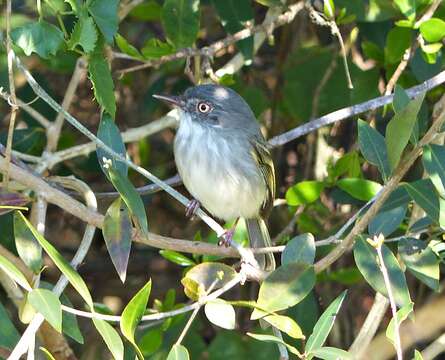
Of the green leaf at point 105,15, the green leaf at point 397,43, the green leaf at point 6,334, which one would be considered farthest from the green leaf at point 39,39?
the green leaf at point 397,43

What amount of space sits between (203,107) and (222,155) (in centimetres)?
26

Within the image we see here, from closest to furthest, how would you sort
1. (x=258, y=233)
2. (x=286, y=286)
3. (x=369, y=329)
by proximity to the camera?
1. (x=286, y=286)
2. (x=369, y=329)
3. (x=258, y=233)

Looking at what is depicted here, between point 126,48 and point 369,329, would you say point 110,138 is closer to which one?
point 126,48

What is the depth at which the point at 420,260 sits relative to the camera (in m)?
3.37

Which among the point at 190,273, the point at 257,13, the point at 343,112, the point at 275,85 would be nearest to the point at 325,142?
the point at 275,85

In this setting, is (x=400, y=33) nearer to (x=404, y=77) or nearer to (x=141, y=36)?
(x=404, y=77)

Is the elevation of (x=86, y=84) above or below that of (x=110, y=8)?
below

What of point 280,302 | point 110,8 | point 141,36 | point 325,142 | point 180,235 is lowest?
point 180,235

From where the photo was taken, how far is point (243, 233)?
475cm

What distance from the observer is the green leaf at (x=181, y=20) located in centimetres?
448

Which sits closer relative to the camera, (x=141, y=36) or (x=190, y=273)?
(x=190, y=273)

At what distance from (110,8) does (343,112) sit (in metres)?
1.04

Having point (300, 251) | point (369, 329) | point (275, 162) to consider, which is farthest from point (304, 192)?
point (300, 251)

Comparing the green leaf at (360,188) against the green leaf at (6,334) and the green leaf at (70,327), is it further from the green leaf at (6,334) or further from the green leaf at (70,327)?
the green leaf at (6,334)
